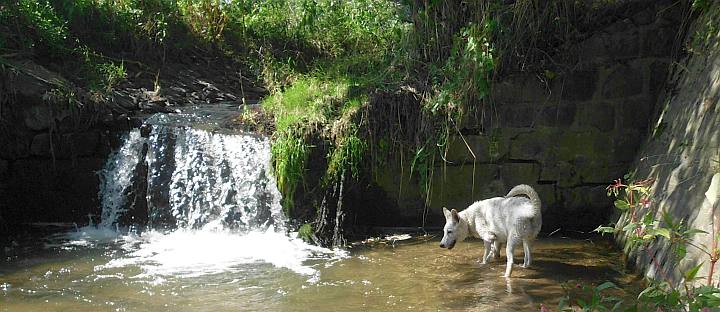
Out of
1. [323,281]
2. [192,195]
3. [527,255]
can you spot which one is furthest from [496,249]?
[192,195]

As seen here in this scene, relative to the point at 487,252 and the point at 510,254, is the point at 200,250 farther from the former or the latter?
the point at 510,254

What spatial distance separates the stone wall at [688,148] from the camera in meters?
5.05

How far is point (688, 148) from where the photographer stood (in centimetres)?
586

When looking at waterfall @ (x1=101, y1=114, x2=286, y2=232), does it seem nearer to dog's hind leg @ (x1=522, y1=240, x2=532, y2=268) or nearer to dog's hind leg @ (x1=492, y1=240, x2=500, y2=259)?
dog's hind leg @ (x1=492, y1=240, x2=500, y2=259)

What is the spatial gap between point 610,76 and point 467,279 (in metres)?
3.06

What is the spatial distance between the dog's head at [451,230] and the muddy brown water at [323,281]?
21cm

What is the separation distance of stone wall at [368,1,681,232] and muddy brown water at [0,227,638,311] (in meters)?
0.69

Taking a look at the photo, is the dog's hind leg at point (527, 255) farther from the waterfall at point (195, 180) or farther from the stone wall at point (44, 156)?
the stone wall at point (44, 156)

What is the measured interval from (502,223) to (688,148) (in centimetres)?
164

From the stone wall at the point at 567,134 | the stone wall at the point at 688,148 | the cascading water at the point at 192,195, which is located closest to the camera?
the stone wall at the point at 688,148

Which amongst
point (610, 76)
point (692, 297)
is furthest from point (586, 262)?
point (692, 297)

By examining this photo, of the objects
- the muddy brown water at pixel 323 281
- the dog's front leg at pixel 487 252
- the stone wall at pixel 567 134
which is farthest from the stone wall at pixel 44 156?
the dog's front leg at pixel 487 252

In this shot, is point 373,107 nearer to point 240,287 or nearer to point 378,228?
point 378,228

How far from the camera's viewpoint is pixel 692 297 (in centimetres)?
301
